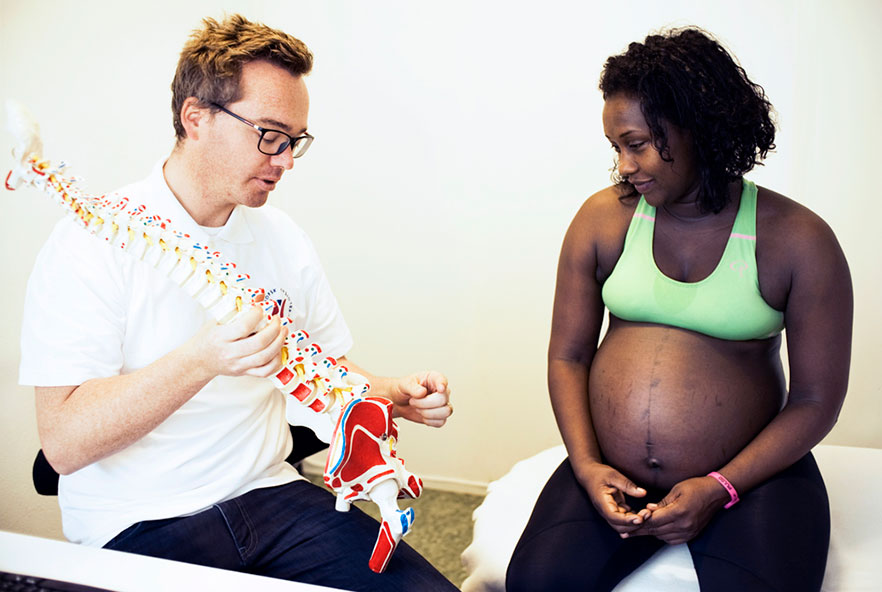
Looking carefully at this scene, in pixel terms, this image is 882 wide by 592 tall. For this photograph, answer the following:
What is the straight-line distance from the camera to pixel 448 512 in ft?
9.29

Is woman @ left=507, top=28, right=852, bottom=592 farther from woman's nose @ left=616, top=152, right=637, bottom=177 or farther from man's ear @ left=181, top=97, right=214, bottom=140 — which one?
man's ear @ left=181, top=97, right=214, bottom=140

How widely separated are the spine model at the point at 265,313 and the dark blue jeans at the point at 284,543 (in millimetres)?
114

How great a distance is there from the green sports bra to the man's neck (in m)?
0.88

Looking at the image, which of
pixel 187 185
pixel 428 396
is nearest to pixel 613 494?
pixel 428 396

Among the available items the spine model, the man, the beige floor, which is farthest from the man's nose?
the beige floor

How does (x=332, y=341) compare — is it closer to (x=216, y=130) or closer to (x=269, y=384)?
(x=269, y=384)

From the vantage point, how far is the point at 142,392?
126 cm

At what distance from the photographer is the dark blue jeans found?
137cm

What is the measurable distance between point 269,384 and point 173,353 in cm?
36

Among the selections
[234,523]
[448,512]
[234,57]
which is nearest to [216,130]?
[234,57]

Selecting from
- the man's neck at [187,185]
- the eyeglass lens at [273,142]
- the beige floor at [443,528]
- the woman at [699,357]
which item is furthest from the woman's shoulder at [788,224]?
the beige floor at [443,528]

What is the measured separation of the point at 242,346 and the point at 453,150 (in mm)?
1739

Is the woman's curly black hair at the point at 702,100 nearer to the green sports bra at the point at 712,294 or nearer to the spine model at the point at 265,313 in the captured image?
the green sports bra at the point at 712,294

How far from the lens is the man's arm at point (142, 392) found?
3.92ft
